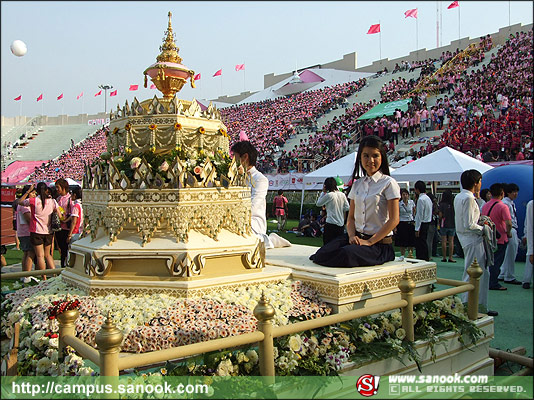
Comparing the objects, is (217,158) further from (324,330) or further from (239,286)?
(324,330)

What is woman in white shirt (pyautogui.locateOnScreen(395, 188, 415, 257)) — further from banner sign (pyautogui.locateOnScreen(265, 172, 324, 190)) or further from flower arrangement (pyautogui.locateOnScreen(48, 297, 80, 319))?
banner sign (pyautogui.locateOnScreen(265, 172, 324, 190))

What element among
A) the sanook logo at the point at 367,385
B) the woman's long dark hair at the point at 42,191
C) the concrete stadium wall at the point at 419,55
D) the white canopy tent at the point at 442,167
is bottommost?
the sanook logo at the point at 367,385

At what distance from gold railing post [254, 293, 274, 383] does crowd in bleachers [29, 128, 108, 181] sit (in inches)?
1483

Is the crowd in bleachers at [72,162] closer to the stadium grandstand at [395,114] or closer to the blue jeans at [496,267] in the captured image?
the stadium grandstand at [395,114]

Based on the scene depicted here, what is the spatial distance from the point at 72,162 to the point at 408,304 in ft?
150

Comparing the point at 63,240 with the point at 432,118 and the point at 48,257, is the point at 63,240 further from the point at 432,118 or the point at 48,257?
the point at 432,118

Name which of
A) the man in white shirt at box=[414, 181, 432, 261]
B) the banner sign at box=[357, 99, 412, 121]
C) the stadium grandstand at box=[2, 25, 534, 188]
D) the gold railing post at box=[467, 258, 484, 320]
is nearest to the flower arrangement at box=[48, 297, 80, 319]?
the gold railing post at box=[467, 258, 484, 320]

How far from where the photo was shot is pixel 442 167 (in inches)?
455

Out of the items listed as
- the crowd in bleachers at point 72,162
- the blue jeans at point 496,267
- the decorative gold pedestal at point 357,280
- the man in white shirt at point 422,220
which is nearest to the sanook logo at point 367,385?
the decorative gold pedestal at point 357,280

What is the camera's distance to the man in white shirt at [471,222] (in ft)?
18.6

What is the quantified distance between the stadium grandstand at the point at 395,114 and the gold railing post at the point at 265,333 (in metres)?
7.06

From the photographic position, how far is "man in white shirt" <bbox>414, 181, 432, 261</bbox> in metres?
9.80

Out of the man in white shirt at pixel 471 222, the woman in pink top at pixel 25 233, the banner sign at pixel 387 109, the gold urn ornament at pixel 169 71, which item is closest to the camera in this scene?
the gold urn ornament at pixel 169 71

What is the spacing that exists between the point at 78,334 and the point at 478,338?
149 inches
